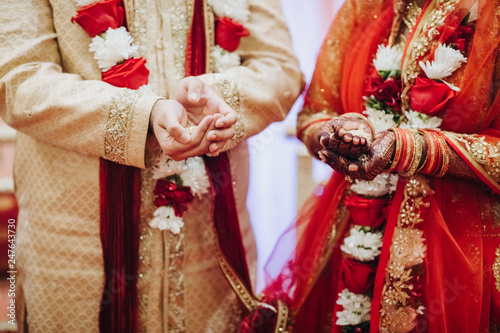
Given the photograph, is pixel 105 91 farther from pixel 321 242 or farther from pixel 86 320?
pixel 321 242

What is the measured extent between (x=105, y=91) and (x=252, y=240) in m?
0.65

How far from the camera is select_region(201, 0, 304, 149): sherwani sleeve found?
1.30 m

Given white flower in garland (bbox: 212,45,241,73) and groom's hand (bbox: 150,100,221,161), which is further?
white flower in garland (bbox: 212,45,241,73)

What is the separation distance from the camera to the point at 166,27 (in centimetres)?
134

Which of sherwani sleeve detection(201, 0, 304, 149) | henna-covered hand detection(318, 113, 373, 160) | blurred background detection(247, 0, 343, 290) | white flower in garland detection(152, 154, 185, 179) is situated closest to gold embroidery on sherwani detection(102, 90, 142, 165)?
white flower in garland detection(152, 154, 185, 179)

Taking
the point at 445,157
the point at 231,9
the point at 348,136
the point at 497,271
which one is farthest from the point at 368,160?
the point at 231,9

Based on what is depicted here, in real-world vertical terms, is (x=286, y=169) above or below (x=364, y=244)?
below

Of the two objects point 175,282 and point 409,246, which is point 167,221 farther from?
point 409,246

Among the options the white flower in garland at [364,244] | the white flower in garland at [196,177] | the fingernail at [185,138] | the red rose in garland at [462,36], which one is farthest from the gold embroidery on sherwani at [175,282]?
the red rose in garland at [462,36]

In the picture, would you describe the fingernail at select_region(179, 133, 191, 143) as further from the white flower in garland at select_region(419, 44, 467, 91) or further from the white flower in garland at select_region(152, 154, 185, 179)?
the white flower in garland at select_region(419, 44, 467, 91)

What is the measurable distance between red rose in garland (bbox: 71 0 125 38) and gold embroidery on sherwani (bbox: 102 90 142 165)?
227 mm

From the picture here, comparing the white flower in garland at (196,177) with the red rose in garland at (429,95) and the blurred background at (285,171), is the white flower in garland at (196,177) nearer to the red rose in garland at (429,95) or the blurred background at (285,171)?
the red rose in garland at (429,95)

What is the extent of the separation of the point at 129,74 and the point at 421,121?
797mm

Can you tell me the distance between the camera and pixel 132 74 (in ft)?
4.18
